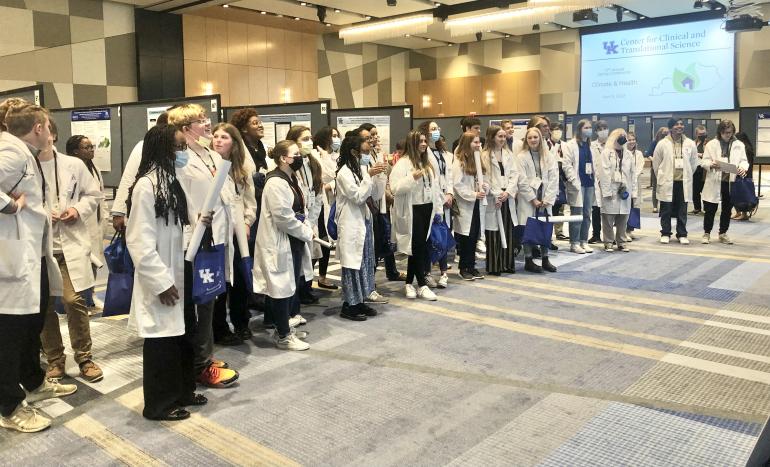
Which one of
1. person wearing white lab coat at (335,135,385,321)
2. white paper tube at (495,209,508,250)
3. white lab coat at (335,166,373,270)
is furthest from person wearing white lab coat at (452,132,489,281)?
white lab coat at (335,166,373,270)

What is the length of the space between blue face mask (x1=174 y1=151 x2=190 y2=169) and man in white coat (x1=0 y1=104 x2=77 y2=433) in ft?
2.16

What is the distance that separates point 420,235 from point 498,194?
1127 millimetres

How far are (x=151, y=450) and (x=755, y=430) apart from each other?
2760 millimetres

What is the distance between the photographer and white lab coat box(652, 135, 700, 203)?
7.87 m

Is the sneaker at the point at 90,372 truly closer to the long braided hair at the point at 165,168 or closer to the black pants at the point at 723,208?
the long braided hair at the point at 165,168

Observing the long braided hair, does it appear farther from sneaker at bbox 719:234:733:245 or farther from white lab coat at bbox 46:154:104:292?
sneaker at bbox 719:234:733:245

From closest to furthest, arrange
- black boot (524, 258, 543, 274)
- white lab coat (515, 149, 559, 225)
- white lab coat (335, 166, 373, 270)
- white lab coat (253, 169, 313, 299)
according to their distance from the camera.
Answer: white lab coat (253, 169, 313, 299) < white lab coat (335, 166, 373, 270) < white lab coat (515, 149, 559, 225) < black boot (524, 258, 543, 274)

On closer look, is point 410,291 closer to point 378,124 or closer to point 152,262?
point 378,124

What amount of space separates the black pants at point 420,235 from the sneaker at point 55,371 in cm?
282

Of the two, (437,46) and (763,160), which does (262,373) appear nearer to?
(763,160)

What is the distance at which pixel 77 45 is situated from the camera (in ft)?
37.0

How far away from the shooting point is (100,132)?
6.48m

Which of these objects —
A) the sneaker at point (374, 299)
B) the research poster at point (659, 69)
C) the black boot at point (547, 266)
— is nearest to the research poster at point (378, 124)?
the sneaker at point (374, 299)

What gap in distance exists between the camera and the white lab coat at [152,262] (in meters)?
2.78
